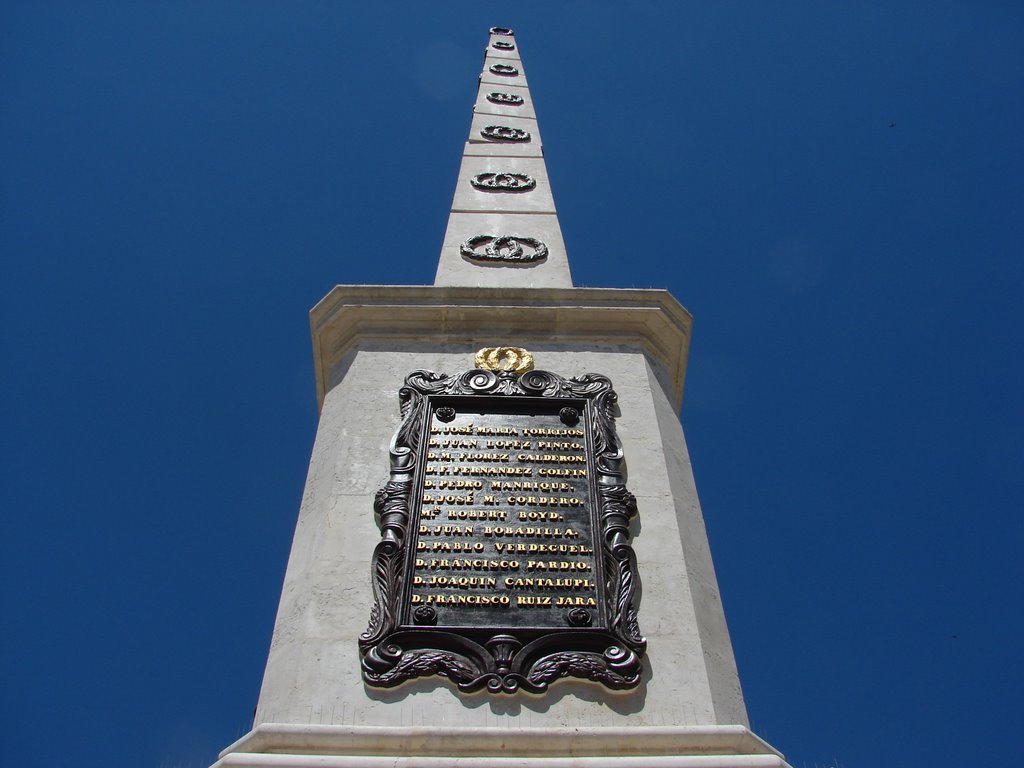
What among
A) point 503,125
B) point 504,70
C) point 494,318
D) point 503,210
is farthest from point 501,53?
point 494,318

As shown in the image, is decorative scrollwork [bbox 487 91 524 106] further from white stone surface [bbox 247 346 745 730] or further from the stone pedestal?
white stone surface [bbox 247 346 745 730]

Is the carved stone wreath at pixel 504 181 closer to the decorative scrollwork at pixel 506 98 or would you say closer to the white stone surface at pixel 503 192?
the white stone surface at pixel 503 192

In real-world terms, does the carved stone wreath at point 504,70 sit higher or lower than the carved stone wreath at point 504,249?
higher

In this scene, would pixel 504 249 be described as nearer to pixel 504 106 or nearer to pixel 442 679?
pixel 504 106

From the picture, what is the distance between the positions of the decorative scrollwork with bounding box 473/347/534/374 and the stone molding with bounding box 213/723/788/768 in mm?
3745

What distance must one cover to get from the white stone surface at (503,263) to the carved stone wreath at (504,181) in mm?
962

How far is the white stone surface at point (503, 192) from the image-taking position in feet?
44.2

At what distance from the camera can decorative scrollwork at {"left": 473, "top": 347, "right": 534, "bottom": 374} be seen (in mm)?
8930

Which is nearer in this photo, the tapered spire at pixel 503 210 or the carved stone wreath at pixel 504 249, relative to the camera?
the tapered spire at pixel 503 210

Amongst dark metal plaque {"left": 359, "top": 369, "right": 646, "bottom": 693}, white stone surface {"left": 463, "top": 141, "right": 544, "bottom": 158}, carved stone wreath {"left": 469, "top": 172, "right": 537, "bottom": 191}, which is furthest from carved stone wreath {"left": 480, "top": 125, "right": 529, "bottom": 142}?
dark metal plaque {"left": 359, "top": 369, "right": 646, "bottom": 693}

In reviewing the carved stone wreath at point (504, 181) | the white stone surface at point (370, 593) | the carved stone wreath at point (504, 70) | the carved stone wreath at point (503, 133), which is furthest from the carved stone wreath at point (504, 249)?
the carved stone wreath at point (504, 70)

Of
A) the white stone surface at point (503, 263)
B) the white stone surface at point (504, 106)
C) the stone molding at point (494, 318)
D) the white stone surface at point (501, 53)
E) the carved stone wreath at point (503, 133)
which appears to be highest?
the white stone surface at point (501, 53)

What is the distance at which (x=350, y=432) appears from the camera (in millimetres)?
8320

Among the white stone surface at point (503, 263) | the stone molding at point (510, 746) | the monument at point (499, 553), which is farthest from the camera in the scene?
the white stone surface at point (503, 263)
